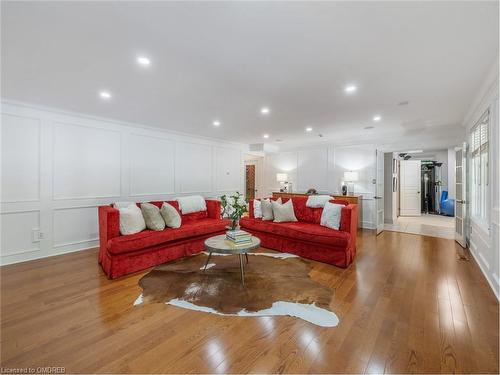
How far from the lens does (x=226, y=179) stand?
6664mm

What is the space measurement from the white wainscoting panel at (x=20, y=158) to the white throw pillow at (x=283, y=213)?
392 centimetres

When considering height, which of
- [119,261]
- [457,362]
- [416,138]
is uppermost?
[416,138]

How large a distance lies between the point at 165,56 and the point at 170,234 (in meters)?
2.38

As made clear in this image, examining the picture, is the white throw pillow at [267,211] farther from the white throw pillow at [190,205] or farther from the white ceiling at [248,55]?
the white ceiling at [248,55]

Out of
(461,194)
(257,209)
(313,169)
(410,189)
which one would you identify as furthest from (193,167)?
(410,189)

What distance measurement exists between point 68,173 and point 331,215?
14.7 feet

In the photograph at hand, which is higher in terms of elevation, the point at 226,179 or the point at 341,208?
the point at 226,179

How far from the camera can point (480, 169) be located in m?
3.40

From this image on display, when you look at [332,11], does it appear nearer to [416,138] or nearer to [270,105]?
[270,105]

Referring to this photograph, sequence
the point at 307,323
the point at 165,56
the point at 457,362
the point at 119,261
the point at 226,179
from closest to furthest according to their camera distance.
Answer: the point at 457,362 → the point at 307,323 → the point at 165,56 → the point at 119,261 → the point at 226,179

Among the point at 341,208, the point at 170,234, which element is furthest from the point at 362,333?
the point at 170,234

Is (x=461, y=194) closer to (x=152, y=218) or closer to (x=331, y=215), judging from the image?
(x=331, y=215)

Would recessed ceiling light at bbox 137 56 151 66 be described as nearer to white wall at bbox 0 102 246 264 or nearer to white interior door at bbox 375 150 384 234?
white wall at bbox 0 102 246 264

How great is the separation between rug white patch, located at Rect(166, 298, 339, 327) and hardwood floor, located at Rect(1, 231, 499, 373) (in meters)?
0.07
